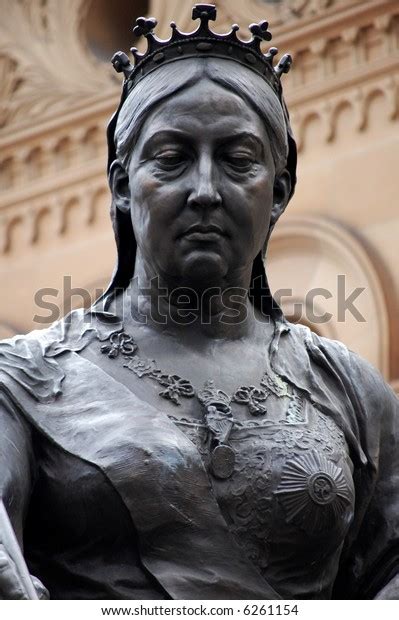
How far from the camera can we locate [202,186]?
463 centimetres

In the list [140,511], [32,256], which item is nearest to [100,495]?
[140,511]

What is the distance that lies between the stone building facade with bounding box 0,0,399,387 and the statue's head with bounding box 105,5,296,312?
10615mm

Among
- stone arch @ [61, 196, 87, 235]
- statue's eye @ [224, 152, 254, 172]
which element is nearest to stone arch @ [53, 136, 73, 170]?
stone arch @ [61, 196, 87, 235]

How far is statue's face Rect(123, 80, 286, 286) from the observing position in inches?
183

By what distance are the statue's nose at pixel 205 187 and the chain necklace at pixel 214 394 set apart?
12.3 inches

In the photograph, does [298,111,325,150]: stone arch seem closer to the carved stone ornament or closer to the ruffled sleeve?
the carved stone ornament

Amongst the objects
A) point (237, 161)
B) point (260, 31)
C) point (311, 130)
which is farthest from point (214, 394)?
point (311, 130)

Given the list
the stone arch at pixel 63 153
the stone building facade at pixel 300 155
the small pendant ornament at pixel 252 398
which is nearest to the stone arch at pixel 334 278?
the stone building facade at pixel 300 155

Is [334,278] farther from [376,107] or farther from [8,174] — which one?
[8,174]

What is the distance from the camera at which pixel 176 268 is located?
4719 millimetres

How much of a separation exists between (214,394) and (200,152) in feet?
1.37

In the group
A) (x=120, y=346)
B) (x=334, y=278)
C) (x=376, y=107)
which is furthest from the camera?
(x=376, y=107)
